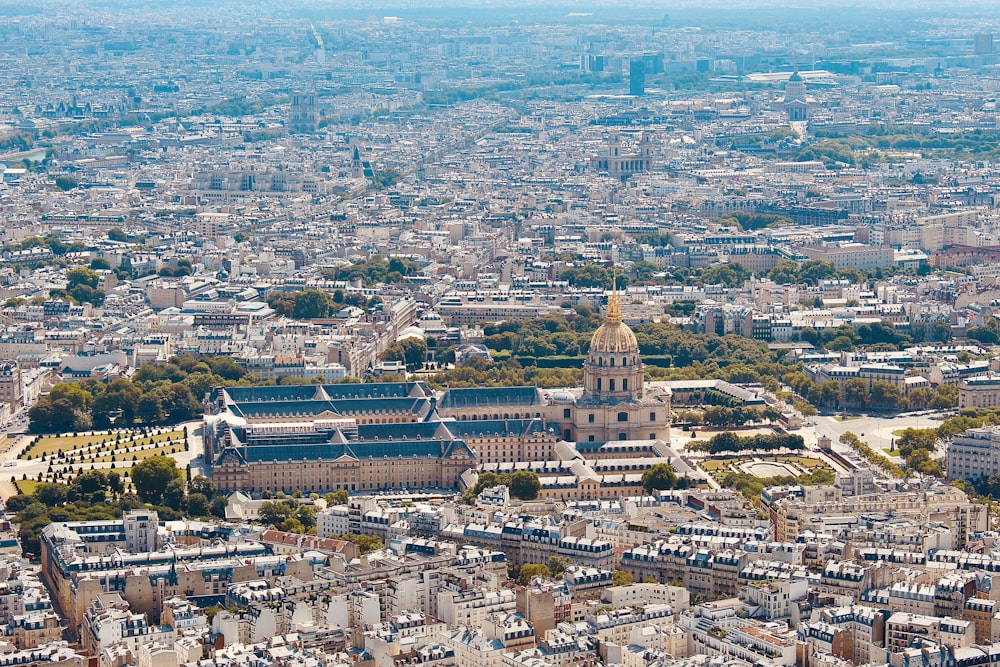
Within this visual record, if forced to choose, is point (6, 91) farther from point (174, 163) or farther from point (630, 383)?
point (630, 383)

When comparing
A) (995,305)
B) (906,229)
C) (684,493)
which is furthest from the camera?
(906,229)

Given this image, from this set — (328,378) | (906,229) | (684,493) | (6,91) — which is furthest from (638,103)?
(684,493)

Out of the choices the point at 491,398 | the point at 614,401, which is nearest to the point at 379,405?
the point at 491,398

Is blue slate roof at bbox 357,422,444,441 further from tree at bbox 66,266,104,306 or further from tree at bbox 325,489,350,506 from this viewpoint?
tree at bbox 66,266,104,306

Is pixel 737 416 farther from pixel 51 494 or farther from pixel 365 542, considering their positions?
pixel 51 494

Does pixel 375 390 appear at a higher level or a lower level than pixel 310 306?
higher

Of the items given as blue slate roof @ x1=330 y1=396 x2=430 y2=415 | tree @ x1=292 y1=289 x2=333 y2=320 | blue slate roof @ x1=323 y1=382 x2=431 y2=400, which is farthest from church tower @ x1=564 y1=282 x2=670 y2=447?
tree @ x1=292 y1=289 x2=333 y2=320

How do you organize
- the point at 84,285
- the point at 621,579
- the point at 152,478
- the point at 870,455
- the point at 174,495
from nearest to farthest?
the point at 621,579 → the point at 174,495 → the point at 152,478 → the point at 870,455 → the point at 84,285
